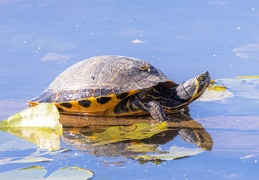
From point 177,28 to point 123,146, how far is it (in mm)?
3524

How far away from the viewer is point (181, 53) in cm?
770

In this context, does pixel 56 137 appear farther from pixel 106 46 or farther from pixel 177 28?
pixel 177 28

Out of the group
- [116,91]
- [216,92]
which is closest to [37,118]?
[116,91]

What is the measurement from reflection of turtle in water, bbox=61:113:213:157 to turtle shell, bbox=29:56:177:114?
0.42 ft

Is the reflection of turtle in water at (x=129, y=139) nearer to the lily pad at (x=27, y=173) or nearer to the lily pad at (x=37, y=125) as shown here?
the lily pad at (x=37, y=125)

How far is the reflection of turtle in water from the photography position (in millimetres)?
5195

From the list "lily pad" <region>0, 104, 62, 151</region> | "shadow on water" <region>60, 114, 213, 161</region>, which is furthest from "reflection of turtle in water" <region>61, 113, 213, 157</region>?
"lily pad" <region>0, 104, 62, 151</region>

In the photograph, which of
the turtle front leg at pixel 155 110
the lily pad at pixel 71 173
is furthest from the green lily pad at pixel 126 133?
the lily pad at pixel 71 173

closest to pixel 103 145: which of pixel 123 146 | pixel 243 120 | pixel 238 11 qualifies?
pixel 123 146

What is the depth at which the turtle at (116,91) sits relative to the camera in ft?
20.2

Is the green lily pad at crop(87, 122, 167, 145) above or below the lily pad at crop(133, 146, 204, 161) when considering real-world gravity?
above

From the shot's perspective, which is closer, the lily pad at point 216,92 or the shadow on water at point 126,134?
the shadow on water at point 126,134

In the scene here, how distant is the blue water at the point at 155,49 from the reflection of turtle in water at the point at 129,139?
4.1 inches

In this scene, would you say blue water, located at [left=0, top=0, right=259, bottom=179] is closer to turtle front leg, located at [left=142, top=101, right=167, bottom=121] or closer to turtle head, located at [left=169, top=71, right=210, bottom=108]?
turtle head, located at [left=169, top=71, right=210, bottom=108]
